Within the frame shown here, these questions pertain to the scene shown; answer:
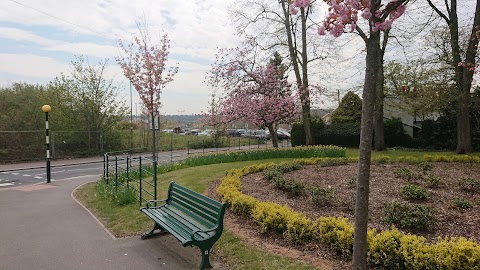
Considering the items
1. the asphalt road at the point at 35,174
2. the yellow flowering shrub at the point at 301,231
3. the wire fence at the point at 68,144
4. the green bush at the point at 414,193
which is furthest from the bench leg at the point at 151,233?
the wire fence at the point at 68,144

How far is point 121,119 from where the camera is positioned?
24.9m

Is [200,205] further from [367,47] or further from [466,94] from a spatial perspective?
[466,94]

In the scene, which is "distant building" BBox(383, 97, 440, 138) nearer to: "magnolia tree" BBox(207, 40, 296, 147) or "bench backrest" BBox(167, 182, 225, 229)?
"magnolia tree" BBox(207, 40, 296, 147)

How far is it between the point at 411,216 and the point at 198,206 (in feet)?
10.6

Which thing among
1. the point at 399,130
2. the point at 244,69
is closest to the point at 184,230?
the point at 244,69

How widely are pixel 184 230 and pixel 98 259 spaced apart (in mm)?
1307

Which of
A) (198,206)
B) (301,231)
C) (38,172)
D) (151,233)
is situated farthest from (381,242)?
(38,172)

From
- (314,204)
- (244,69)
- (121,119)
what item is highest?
(244,69)

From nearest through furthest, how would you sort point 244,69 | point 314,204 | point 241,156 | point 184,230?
point 184,230
point 314,204
point 241,156
point 244,69

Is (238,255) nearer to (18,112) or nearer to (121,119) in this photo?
(18,112)

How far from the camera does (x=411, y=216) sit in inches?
208

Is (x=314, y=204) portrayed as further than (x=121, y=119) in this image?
No

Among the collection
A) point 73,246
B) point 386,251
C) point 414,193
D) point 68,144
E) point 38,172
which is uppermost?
point 414,193

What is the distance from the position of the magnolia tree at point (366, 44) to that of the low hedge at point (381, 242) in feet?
3.97
